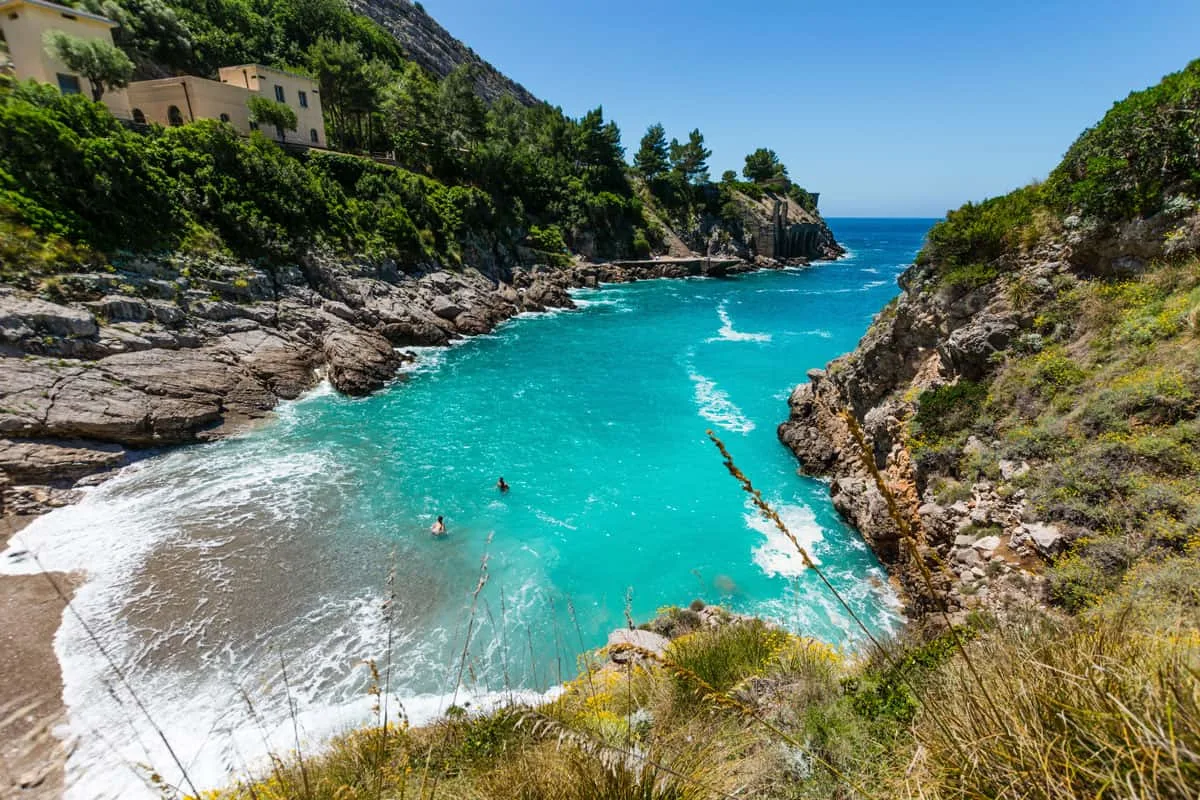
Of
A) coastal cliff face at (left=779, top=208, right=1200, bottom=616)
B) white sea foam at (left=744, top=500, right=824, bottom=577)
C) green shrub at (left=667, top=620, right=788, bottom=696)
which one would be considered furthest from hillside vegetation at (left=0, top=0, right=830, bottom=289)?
coastal cliff face at (left=779, top=208, right=1200, bottom=616)

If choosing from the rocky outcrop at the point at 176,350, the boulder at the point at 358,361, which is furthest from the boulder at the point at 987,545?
the boulder at the point at 358,361

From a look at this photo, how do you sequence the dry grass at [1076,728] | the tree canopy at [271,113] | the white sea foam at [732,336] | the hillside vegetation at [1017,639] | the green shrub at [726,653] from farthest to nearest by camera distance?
the white sea foam at [732,336] < the tree canopy at [271,113] < the green shrub at [726,653] < the hillside vegetation at [1017,639] < the dry grass at [1076,728]

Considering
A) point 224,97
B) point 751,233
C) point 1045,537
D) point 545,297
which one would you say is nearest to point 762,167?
point 751,233

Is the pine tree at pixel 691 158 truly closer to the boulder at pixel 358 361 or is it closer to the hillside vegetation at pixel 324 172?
the hillside vegetation at pixel 324 172

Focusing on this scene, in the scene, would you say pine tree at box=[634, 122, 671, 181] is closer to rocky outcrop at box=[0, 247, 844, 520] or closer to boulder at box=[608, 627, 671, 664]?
rocky outcrop at box=[0, 247, 844, 520]

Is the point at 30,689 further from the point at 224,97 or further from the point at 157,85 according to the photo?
the point at 157,85

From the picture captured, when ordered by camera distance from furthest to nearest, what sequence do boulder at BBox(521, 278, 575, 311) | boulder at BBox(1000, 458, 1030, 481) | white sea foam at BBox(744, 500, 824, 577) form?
boulder at BBox(521, 278, 575, 311), white sea foam at BBox(744, 500, 824, 577), boulder at BBox(1000, 458, 1030, 481)
